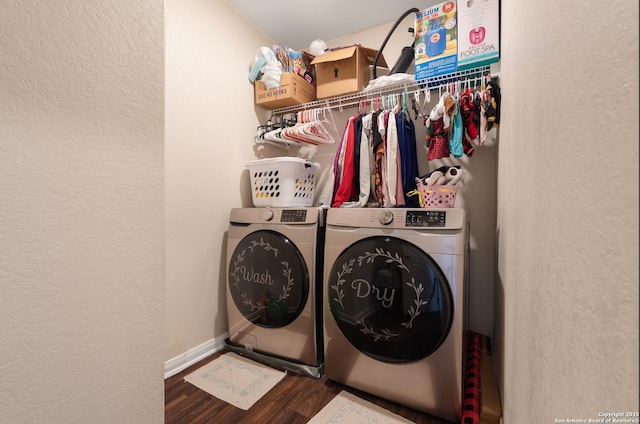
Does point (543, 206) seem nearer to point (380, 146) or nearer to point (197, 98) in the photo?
point (380, 146)

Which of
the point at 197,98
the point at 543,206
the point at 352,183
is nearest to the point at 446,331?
the point at 543,206

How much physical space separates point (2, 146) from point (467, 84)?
2033 millimetres

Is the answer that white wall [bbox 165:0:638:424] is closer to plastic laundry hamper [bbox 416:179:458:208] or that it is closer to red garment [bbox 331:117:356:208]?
plastic laundry hamper [bbox 416:179:458:208]

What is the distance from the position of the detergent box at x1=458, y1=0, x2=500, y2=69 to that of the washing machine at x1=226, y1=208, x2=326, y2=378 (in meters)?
1.21

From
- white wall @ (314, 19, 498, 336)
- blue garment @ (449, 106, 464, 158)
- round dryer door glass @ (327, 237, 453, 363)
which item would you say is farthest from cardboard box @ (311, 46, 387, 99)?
round dryer door glass @ (327, 237, 453, 363)

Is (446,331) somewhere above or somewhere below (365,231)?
below

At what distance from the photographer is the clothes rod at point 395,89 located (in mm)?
1600

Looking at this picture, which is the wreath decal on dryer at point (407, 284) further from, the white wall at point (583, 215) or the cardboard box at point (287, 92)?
the cardboard box at point (287, 92)

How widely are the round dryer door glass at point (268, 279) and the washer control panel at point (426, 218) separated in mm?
645

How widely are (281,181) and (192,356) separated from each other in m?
1.23

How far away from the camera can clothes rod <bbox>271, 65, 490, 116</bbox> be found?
5.25ft

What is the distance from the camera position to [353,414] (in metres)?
1.22

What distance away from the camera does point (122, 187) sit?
70 centimetres

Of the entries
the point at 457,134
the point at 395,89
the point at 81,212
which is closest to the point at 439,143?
the point at 457,134
